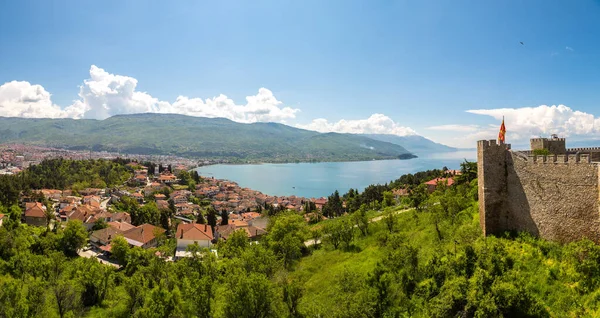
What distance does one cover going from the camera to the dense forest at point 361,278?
36.7ft

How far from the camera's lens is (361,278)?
54.1ft

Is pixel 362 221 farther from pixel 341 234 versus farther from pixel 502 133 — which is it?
pixel 502 133

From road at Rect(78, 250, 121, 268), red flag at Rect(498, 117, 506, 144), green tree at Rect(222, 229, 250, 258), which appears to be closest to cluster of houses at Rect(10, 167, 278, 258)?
road at Rect(78, 250, 121, 268)

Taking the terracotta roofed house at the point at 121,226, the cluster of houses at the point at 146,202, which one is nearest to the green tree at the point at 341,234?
the cluster of houses at the point at 146,202

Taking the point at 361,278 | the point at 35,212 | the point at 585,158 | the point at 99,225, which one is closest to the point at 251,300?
the point at 361,278

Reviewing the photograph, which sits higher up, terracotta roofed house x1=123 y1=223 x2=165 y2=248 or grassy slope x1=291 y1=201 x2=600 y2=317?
grassy slope x1=291 y1=201 x2=600 y2=317

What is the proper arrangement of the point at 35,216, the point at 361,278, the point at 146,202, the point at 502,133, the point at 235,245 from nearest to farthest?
the point at 361,278, the point at 502,133, the point at 235,245, the point at 35,216, the point at 146,202

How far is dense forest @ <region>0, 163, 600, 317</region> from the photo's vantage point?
11.2 metres

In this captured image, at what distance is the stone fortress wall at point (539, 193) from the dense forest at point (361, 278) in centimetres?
66

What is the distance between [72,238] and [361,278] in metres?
34.2

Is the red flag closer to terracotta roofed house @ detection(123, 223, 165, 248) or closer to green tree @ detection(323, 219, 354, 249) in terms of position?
green tree @ detection(323, 219, 354, 249)

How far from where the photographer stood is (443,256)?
15.7 m

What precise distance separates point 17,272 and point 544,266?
113 ft

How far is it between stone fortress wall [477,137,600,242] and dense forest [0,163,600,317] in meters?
0.66
